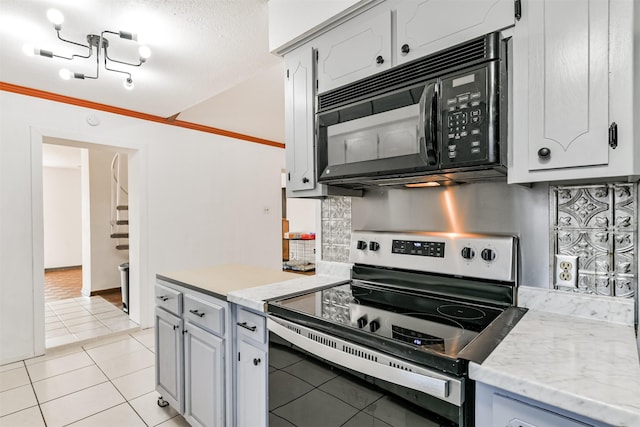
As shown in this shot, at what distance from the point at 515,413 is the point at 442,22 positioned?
1309mm

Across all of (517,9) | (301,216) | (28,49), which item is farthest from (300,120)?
(301,216)

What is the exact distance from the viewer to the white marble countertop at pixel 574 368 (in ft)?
2.23

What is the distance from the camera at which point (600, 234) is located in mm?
1188

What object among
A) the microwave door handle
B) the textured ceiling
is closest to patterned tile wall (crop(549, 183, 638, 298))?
the microwave door handle

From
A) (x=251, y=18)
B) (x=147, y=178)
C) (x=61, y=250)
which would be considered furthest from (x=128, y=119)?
(x=61, y=250)

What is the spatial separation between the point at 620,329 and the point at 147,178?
3.99m

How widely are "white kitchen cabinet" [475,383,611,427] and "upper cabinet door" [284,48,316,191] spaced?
121 centimetres

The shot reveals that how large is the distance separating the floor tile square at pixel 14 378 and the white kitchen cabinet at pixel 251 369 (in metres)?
2.06

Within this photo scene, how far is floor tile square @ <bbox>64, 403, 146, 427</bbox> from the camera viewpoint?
204cm

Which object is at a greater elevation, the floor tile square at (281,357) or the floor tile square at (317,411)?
the floor tile square at (281,357)

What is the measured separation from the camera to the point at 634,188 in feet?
3.72

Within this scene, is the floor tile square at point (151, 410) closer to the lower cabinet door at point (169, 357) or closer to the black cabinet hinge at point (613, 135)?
the lower cabinet door at point (169, 357)

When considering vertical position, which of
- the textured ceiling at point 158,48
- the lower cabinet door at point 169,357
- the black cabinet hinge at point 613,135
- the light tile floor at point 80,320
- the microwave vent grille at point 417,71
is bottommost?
the light tile floor at point 80,320

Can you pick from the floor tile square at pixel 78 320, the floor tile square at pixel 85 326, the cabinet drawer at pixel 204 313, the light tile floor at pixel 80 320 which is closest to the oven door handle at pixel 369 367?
the cabinet drawer at pixel 204 313
